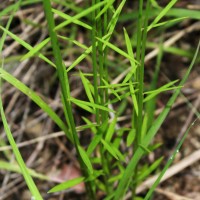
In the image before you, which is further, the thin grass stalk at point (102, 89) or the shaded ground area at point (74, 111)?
the shaded ground area at point (74, 111)

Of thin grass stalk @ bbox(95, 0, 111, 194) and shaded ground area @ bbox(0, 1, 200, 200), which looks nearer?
thin grass stalk @ bbox(95, 0, 111, 194)

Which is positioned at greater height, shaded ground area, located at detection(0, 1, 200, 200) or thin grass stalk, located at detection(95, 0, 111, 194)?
thin grass stalk, located at detection(95, 0, 111, 194)

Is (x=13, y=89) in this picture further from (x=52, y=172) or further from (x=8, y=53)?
(x=52, y=172)

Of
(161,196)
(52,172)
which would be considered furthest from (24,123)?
(161,196)

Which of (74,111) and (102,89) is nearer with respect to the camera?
(102,89)

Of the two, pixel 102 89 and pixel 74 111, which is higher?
pixel 102 89

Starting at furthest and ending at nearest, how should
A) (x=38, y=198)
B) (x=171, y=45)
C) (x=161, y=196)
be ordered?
(x=171, y=45) < (x=161, y=196) < (x=38, y=198)

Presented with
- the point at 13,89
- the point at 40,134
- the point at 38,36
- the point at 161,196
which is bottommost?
the point at 161,196

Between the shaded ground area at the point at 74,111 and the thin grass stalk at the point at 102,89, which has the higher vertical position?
the thin grass stalk at the point at 102,89
